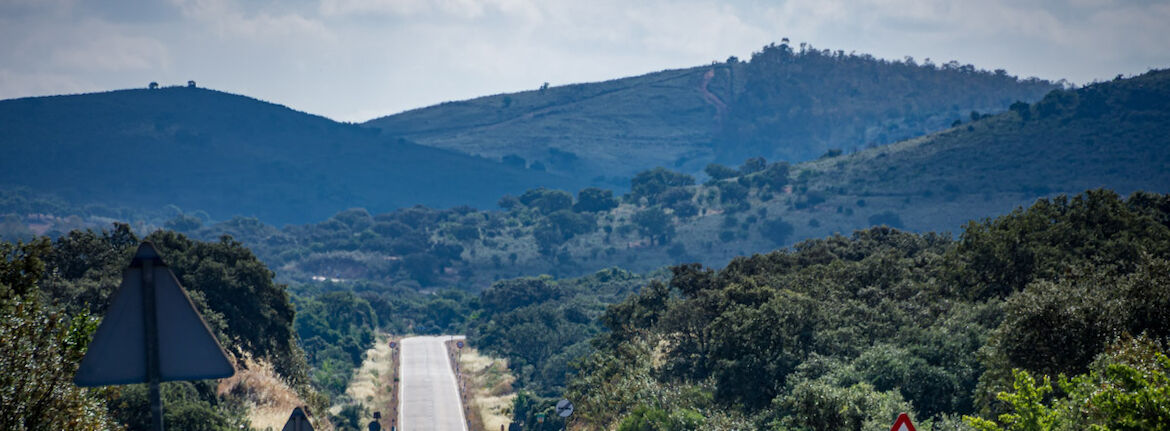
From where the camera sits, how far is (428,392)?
6569 centimetres

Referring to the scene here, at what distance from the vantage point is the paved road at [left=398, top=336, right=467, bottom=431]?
53781mm

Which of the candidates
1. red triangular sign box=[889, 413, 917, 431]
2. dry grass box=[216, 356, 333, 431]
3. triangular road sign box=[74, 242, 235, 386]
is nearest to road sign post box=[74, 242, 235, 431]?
triangular road sign box=[74, 242, 235, 386]

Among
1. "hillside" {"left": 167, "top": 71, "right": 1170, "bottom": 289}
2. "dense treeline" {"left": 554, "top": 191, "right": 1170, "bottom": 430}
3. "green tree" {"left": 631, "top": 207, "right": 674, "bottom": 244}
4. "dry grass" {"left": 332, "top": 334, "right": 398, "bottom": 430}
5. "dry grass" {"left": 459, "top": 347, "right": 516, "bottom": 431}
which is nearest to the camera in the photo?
"dense treeline" {"left": 554, "top": 191, "right": 1170, "bottom": 430}

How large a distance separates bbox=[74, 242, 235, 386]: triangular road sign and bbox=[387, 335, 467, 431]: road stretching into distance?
44113 mm

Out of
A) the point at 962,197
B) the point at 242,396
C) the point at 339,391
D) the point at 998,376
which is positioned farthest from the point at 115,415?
the point at 962,197

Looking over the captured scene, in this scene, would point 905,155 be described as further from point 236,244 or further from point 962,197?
point 236,244

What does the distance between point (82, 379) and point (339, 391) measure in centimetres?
5969

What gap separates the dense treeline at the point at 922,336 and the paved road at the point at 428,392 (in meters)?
9.93

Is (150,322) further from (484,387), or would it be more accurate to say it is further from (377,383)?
(377,383)

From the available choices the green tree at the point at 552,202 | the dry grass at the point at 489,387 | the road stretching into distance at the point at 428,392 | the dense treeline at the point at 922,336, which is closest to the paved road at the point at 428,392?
the road stretching into distance at the point at 428,392

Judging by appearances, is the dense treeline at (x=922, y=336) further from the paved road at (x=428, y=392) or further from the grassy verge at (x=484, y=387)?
the paved road at (x=428, y=392)

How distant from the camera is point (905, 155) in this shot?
16625cm

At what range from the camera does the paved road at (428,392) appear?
2117 inches

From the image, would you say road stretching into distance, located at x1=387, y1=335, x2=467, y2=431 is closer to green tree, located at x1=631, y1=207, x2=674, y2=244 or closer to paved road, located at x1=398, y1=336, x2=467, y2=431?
paved road, located at x1=398, y1=336, x2=467, y2=431
